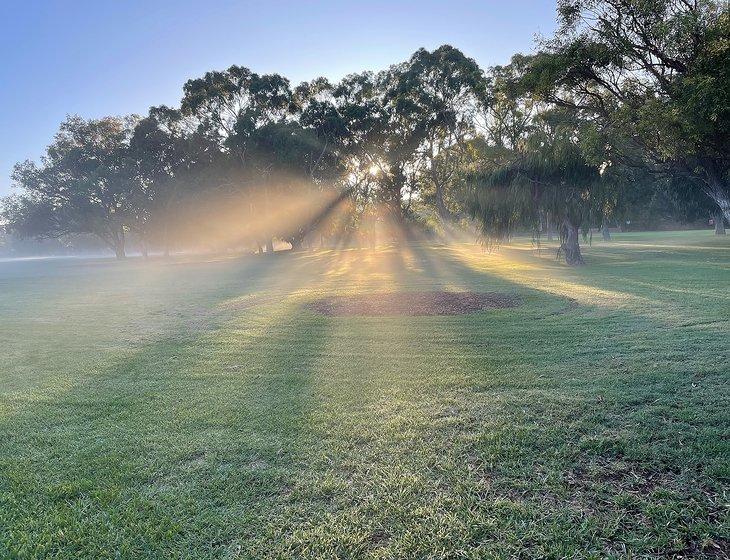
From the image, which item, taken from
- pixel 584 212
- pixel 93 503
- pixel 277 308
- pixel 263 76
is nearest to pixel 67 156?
pixel 263 76

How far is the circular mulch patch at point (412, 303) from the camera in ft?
27.6

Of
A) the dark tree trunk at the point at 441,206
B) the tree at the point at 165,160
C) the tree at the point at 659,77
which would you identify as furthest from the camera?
the dark tree trunk at the point at 441,206

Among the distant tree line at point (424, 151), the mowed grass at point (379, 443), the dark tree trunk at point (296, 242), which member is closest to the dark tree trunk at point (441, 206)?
the distant tree line at point (424, 151)

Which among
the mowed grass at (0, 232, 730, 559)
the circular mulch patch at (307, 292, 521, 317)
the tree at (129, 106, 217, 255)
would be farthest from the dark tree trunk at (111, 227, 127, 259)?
the mowed grass at (0, 232, 730, 559)

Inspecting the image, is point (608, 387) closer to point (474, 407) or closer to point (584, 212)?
point (474, 407)

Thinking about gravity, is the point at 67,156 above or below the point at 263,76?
below

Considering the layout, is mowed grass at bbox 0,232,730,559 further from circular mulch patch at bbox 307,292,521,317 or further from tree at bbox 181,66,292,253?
tree at bbox 181,66,292,253

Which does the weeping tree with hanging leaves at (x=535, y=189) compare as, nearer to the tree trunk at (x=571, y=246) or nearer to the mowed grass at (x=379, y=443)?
the tree trunk at (x=571, y=246)

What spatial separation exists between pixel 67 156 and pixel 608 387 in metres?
46.6

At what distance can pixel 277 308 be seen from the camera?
379 inches

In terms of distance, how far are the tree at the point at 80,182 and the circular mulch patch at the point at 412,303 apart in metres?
35.1

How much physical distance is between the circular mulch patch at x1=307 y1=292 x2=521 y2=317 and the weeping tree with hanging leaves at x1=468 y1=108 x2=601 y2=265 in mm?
6513

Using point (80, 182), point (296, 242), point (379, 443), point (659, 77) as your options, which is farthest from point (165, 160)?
point (379, 443)

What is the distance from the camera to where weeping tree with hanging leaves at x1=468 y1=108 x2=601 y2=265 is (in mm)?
13992
